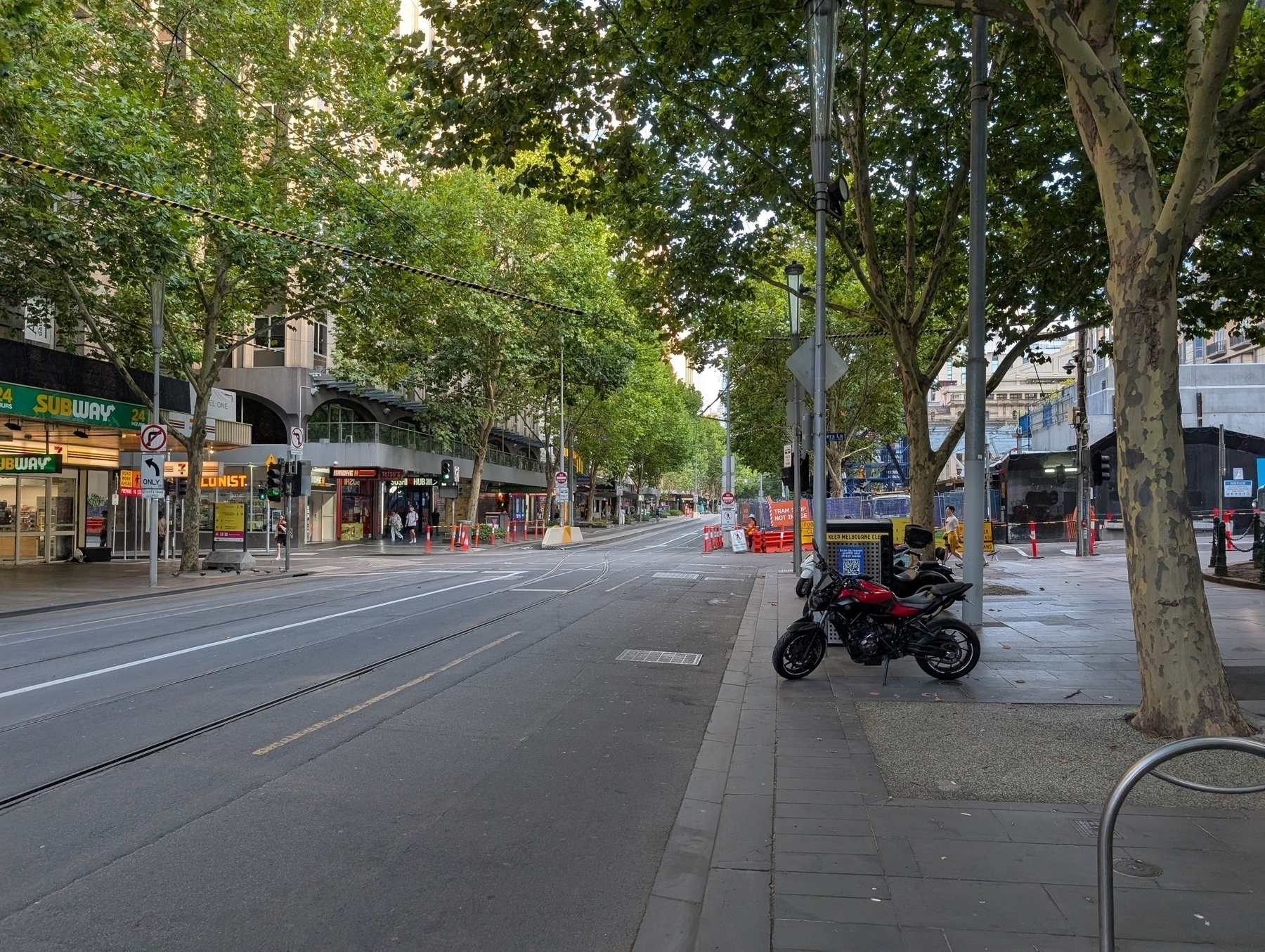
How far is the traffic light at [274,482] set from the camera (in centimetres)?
2516

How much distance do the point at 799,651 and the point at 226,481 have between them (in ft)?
106

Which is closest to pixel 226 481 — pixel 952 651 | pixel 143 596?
pixel 143 596

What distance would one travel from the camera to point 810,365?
11.9 meters

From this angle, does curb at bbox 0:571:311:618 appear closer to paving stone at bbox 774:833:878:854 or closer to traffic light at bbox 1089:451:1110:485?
paving stone at bbox 774:833:878:854

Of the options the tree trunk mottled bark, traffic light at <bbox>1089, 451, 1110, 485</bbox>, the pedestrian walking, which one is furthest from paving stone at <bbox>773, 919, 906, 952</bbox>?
traffic light at <bbox>1089, 451, 1110, 485</bbox>

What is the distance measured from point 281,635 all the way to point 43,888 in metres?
7.58

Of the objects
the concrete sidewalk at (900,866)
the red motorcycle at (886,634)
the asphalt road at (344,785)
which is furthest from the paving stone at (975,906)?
the red motorcycle at (886,634)

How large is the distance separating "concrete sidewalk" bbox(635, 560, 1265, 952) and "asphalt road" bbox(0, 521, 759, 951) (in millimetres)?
322

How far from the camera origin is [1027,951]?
3.17m

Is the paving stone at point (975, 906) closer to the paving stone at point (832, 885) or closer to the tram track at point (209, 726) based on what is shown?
the paving stone at point (832, 885)

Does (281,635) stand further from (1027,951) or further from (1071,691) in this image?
(1027,951)

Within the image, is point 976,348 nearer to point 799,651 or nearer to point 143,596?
point 799,651

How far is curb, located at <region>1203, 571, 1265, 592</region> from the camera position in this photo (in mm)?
16484

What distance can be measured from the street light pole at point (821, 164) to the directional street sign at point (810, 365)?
11 cm
